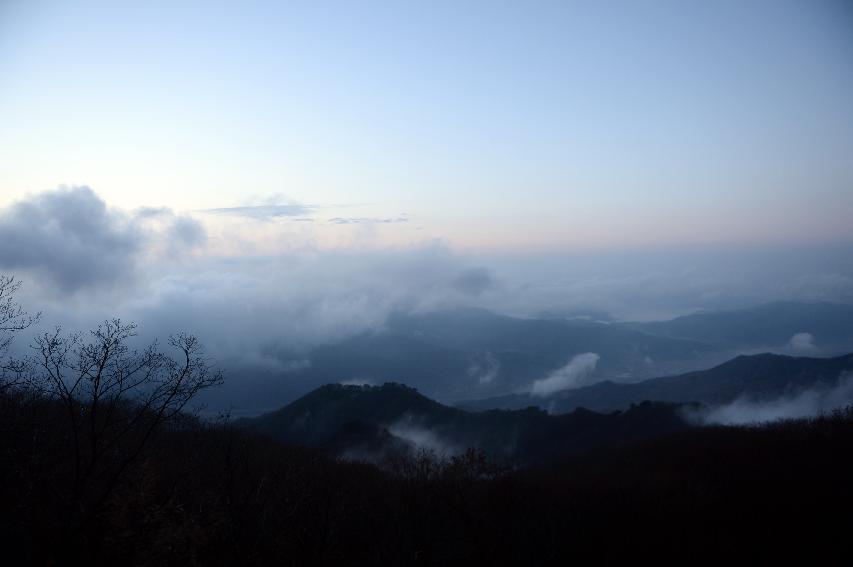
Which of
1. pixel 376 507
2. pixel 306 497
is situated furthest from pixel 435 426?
pixel 306 497

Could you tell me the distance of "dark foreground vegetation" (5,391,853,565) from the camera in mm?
21094

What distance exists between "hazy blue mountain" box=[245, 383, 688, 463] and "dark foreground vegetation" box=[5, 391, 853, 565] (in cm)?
5492

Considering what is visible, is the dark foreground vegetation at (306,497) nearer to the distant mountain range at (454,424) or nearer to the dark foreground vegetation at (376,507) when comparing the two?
the dark foreground vegetation at (376,507)

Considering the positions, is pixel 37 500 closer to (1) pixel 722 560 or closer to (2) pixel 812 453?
(1) pixel 722 560

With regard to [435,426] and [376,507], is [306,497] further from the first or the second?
[435,426]

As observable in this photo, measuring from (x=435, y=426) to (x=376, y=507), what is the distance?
97.9 metres

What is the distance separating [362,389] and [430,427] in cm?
3185

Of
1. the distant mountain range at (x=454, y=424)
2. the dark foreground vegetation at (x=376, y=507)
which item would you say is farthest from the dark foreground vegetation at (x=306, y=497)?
the distant mountain range at (x=454, y=424)

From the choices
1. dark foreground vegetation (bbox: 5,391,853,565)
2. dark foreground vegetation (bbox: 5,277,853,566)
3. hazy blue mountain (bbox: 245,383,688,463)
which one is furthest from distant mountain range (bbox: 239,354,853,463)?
dark foreground vegetation (bbox: 5,391,853,565)

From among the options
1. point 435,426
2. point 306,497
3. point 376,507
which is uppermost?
point 306,497

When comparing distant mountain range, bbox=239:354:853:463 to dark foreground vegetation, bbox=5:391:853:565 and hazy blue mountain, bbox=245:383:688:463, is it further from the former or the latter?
dark foreground vegetation, bbox=5:391:853:565

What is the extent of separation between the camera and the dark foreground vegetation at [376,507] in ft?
69.2

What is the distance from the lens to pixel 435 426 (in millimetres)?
137625

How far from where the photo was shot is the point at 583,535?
39031 millimetres
